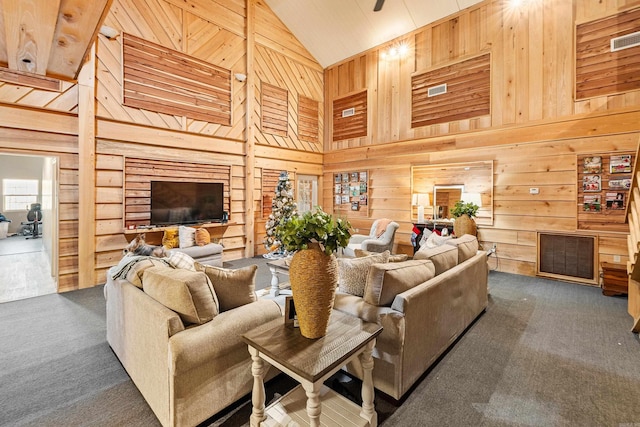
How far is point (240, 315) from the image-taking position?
1829 mm

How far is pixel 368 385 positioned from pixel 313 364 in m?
0.51

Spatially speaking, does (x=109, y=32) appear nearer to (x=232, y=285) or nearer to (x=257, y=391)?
(x=232, y=285)

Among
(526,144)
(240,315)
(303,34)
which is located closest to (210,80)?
(303,34)

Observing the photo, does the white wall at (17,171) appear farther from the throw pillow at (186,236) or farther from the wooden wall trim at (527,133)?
the wooden wall trim at (527,133)

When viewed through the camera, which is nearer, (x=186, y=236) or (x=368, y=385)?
(x=368, y=385)

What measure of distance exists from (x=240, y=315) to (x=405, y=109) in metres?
6.14

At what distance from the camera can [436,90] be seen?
6.10 m

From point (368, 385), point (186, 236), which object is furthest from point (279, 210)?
point (368, 385)

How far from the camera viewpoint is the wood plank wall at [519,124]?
447cm

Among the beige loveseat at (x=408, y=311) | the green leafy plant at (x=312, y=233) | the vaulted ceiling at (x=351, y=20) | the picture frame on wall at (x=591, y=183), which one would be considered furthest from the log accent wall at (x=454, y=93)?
the green leafy plant at (x=312, y=233)

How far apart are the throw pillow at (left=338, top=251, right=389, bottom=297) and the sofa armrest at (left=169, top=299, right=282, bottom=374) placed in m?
0.56

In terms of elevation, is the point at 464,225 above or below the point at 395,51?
below

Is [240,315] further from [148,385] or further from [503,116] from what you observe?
[503,116]

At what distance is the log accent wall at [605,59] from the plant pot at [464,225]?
2.52 metres
